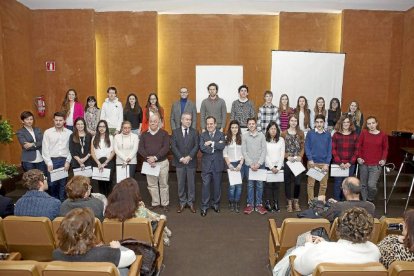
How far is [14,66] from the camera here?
24.2 feet

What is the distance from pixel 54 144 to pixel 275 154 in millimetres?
3300

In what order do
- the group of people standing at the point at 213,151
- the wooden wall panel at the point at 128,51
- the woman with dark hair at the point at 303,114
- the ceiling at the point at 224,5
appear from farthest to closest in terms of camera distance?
the wooden wall panel at the point at 128,51
the ceiling at the point at 224,5
the woman with dark hair at the point at 303,114
the group of people standing at the point at 213,151

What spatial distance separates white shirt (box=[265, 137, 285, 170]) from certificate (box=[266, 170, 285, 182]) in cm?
8

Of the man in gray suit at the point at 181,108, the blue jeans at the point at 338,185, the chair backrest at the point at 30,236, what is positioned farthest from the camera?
the man in gray suit at the point at 181,108

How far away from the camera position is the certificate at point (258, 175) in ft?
18.4

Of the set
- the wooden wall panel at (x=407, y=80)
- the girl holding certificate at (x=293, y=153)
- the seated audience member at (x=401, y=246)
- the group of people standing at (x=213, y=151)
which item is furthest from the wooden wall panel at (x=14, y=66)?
the wooden wall panel at (x=407, y=80)

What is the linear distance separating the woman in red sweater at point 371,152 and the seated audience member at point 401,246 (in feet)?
10.3

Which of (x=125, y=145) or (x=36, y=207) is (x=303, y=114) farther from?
(x=36, y=207)

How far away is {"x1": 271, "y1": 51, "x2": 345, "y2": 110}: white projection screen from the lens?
26.9ft

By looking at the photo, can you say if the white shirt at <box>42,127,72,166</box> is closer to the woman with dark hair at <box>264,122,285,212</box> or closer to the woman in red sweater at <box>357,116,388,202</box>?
the woman with dark hair at <box>264,122,285,212</box>

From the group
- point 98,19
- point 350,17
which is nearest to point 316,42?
point 350,17

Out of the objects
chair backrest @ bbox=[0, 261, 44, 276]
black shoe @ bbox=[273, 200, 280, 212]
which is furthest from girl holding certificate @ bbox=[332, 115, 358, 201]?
chair backrest @ bbox=[0, 261, 44, 276]

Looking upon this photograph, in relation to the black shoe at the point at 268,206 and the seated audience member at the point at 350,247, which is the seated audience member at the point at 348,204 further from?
the black shoe at the point at 268,206

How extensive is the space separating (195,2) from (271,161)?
397 centimetres
